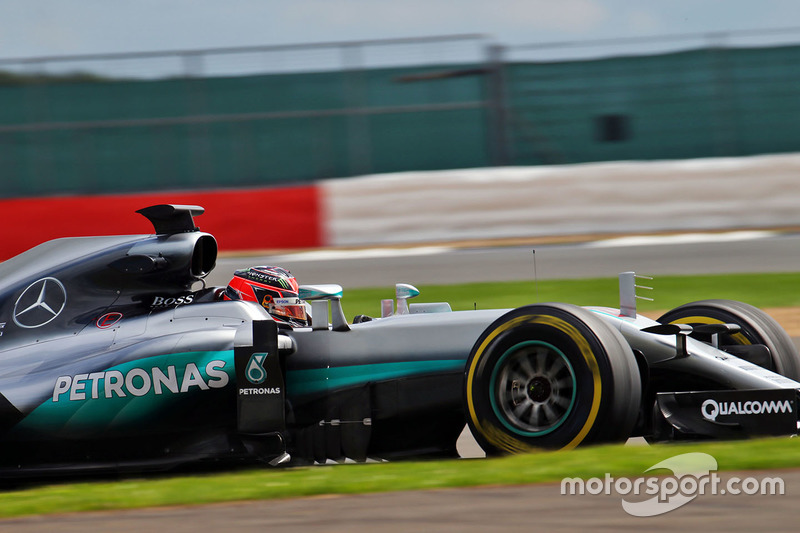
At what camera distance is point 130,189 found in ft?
56.1

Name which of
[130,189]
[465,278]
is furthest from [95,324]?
[130,189]

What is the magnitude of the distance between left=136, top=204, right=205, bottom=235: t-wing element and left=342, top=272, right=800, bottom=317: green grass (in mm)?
5913

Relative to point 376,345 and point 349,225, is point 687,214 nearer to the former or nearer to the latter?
point 349,225

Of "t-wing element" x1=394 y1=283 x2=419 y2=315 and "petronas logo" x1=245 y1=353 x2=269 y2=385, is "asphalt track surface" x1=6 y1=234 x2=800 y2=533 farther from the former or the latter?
"t-wing element" x1=394 y1=283 x2=419 y2=315

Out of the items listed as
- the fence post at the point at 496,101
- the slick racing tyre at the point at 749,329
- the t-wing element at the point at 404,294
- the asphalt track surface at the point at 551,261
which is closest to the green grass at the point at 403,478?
the slick racing tyre at the point at 749,329

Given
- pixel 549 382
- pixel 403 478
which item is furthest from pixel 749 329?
pixel 403 478

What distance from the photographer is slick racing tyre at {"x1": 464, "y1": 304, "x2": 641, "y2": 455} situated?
4.84 m

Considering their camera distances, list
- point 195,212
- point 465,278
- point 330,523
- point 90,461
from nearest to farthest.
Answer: point 330,523 → point 90,461 → point 195,212 → point 465,278

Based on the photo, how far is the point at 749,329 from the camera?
243 inches

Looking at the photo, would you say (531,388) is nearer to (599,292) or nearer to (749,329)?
(749,329)

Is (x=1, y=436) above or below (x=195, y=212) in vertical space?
below

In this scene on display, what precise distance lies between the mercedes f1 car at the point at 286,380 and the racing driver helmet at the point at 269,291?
218 millimetres

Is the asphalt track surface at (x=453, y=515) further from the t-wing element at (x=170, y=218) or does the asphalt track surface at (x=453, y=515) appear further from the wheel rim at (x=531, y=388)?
the t-wing element at (x=170, y=218)

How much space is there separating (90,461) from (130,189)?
1206 centimetres
